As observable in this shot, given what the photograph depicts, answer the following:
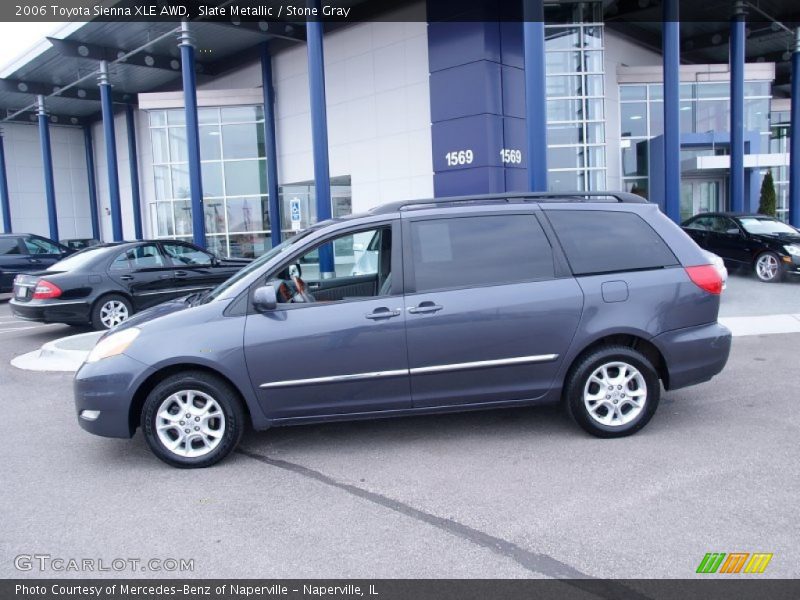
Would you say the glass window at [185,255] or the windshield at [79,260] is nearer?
the windshield at [79,260]

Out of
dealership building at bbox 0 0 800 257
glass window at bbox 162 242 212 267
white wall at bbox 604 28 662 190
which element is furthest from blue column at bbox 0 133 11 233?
white wall at bbox 604 28 662 190

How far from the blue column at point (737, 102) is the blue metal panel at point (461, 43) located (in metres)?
8.87

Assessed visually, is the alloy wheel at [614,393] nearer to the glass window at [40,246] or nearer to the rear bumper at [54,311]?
the rear bumper at [54,311]

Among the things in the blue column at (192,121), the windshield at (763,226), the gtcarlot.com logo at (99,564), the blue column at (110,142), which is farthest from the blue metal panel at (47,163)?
the gtcarlot.com logo at (99,564)

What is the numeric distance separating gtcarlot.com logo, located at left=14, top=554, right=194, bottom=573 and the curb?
16.9ft

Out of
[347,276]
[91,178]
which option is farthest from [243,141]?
[347,276]

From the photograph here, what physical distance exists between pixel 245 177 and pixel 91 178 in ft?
51.4

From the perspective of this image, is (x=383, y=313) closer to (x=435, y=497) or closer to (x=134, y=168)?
(x=435, y=497)

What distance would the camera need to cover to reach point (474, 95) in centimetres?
1515

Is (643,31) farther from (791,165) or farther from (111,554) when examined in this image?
(111,554)

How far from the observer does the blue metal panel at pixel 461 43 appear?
582 inches

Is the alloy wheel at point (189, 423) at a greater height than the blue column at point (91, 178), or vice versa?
the blue column at point (91, 178)

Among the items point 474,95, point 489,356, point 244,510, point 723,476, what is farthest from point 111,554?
point 474,95

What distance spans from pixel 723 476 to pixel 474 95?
12.5 metres
